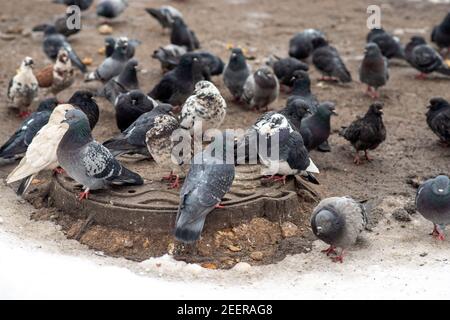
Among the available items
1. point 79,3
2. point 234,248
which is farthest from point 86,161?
point 79,3

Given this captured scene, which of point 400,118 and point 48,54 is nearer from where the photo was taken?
point 400,118

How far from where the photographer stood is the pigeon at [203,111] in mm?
8766

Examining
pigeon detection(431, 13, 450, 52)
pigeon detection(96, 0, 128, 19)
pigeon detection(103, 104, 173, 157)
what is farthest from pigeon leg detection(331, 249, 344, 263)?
pigeon detection(96, 0, 128, 19)

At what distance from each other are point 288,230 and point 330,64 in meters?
4.64

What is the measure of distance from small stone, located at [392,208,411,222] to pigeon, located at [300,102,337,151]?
4.60 ft

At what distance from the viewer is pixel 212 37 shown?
13641 millimetres

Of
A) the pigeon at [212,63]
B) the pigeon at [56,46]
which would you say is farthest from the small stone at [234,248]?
the pigeon at [56,46]

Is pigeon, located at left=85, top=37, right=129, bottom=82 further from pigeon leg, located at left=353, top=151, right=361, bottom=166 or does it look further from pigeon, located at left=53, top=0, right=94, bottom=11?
pigeon leg, located at left=353, top=151, right=361, bottom=166

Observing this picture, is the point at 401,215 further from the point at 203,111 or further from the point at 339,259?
the point at 203,111

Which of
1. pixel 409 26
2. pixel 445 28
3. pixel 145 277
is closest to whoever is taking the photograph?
pixel 145 277

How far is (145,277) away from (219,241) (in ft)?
2.80

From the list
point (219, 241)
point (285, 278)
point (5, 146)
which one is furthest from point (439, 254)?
point (5, 146)

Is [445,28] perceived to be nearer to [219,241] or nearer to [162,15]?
[162,15]

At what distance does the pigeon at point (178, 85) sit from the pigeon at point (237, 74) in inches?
26.7
